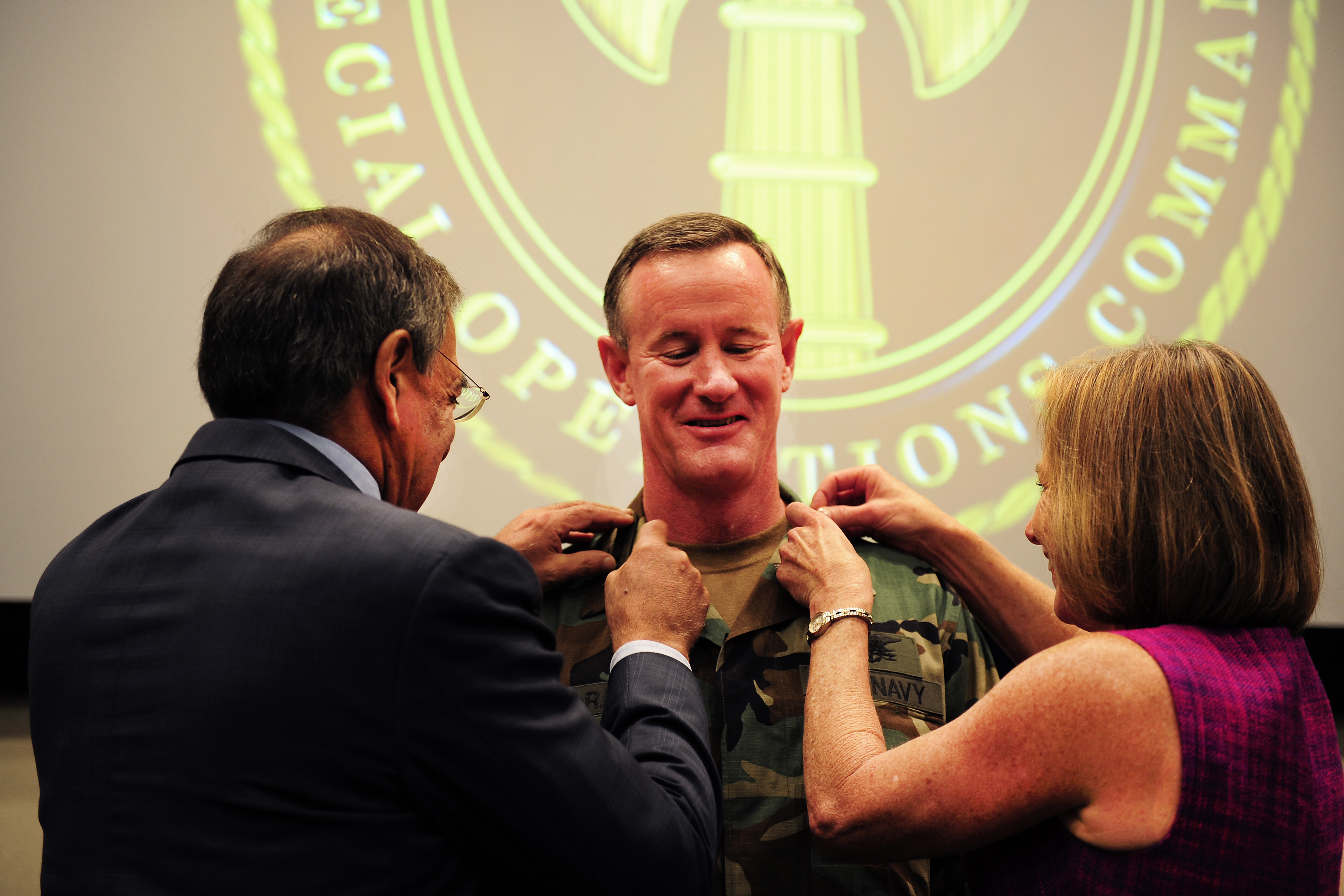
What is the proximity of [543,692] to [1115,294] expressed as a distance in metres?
2.20

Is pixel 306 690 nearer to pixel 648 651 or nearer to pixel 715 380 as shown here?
pixel 648 651

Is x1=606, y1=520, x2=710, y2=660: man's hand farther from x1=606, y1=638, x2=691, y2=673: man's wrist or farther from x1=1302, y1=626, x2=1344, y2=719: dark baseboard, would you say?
x1=1302, y1=626, x2=1344, y2=719: dark baseboard

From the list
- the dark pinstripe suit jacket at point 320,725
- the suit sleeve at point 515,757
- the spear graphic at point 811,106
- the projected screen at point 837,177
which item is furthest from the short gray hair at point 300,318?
the spear graphic at point 811,106

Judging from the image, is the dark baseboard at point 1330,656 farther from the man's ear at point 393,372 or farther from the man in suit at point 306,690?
the man's ear at point 393,372

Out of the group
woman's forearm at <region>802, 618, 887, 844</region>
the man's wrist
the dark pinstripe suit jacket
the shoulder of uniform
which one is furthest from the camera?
the shoulder of uniform

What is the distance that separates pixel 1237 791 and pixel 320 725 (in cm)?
94

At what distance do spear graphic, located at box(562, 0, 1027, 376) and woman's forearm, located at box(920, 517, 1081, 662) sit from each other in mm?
971

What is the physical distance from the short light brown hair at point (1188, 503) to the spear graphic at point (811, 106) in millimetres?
1433

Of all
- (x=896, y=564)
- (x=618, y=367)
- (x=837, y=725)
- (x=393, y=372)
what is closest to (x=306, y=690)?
(x=393, y=372)

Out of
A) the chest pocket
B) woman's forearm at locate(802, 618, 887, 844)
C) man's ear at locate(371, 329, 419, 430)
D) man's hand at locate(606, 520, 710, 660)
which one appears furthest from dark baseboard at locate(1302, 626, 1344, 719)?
man's ear at locate(371, 329, 419, 430)

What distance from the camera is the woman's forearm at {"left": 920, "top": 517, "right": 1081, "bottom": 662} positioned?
5.36ft

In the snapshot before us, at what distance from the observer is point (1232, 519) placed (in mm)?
1065

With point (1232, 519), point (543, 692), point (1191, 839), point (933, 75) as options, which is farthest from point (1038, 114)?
point (543, 692)

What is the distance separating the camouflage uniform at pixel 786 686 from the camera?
1.39 metres
